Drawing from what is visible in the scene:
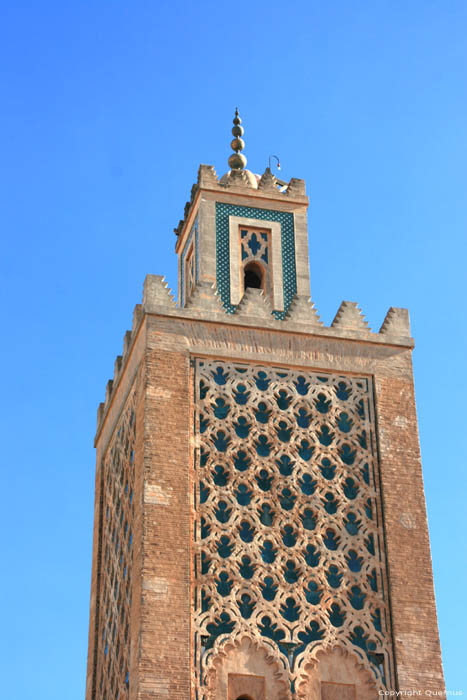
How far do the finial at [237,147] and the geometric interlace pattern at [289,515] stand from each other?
3.52 metres

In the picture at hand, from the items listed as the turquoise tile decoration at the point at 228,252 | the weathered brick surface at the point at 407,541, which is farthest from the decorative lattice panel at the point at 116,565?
the weathered brick surface at the point at 407,541

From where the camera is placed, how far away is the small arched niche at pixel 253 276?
17078 mm

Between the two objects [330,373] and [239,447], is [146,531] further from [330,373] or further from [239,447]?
[330,373]

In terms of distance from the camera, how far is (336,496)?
15.1 m

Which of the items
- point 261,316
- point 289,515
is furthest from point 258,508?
point 261,316

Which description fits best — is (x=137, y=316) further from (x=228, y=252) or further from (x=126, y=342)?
(x=228, y=252)

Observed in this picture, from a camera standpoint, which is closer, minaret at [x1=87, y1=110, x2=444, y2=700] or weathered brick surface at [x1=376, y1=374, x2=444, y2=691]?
minaret at [x1=87, y1=110, x2=444, y2=700]

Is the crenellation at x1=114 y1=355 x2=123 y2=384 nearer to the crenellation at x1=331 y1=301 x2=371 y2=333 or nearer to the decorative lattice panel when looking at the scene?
the decorative lattice panel

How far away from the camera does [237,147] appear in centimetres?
1816

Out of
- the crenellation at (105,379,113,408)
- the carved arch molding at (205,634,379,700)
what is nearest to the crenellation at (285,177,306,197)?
the crenellation at (105,379,113,408)

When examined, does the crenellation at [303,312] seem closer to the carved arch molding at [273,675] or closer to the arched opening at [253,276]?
the arched opening at [253,276]

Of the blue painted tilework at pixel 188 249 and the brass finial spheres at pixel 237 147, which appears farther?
the brass finial spheres at pixel 237 147

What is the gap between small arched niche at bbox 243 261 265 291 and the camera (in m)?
17.1

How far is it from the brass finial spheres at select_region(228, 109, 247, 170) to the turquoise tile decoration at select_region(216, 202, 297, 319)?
0.88 meters
